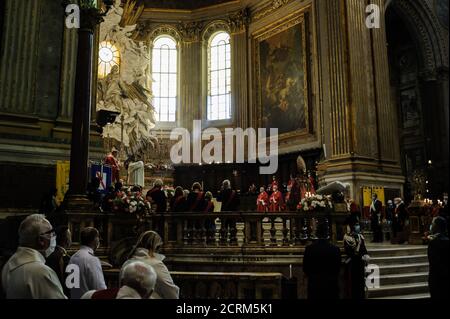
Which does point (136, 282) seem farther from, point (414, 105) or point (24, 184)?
point (414, 105)

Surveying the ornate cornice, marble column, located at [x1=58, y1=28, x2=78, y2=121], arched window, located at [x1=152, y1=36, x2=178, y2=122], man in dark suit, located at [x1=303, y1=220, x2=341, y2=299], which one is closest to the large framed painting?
the ornate cornice

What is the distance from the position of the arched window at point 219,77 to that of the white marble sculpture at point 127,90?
12.3 feet

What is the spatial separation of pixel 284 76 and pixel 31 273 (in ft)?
61.1

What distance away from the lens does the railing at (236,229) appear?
7730 millimetres

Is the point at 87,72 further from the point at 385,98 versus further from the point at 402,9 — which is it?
the point at 402,9

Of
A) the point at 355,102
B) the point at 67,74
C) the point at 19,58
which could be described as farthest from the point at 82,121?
the point at 355,102

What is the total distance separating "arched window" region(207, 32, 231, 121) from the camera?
75.9ft

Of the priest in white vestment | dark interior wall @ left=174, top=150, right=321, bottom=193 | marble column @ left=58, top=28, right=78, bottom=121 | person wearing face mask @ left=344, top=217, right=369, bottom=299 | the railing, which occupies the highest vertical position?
marble column @ left=58, top=28, right=78, bottom=121

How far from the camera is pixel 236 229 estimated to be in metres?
7.99

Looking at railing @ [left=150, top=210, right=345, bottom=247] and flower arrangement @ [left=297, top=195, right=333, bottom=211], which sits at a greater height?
flower arrangement @ [left=297, top=195, right=333, bottom=211]

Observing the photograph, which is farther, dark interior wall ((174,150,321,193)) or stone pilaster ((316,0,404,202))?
dark interior wall ((174,150,321,193))

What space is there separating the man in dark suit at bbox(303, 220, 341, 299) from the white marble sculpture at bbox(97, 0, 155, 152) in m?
16.2

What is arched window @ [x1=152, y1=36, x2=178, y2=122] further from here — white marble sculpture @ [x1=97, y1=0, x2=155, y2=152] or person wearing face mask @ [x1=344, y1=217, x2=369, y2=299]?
person wearing face mask @ [x1=344, y1=217, x2=369, y2=299]

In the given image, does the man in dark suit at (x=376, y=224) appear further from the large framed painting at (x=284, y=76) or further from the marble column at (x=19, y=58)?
the marble column at (x=19, y=58)
